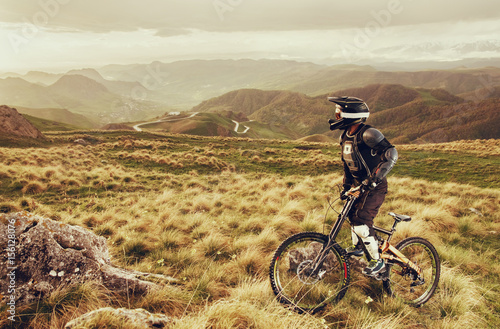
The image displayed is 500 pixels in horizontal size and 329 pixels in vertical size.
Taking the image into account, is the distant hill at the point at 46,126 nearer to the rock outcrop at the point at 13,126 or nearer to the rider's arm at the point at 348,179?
the rock outcrop at the point at 13,126

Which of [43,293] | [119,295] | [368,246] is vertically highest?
[368,246]

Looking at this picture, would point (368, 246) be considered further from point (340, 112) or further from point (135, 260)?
point (135, 260)

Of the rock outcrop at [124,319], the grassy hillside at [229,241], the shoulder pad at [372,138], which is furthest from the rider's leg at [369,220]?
the rock outcrop at [124,319]

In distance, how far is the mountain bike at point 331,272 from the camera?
159 inches

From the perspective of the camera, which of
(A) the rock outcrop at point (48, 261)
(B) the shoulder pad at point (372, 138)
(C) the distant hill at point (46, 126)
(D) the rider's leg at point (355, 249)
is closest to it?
(A) the rock outcrop at point (48, 261)

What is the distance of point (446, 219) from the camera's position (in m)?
8.24

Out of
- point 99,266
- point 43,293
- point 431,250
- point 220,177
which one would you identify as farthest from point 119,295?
point 220,177

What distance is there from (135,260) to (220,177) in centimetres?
1112

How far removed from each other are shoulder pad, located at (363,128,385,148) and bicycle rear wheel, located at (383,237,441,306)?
213 cm

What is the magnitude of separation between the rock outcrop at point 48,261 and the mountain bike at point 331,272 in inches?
88.5

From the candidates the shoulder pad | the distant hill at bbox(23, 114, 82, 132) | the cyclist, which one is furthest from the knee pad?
the distant hill at bbox(23, 114, 82, 132)

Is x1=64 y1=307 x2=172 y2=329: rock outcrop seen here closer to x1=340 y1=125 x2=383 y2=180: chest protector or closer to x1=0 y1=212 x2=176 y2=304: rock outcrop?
x1=0 y1=212 x2=176 y2=304: rock outcrop

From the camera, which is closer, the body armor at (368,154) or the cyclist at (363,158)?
the body armor at (368,154)

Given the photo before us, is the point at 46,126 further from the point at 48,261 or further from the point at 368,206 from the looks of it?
the point at 368,206
